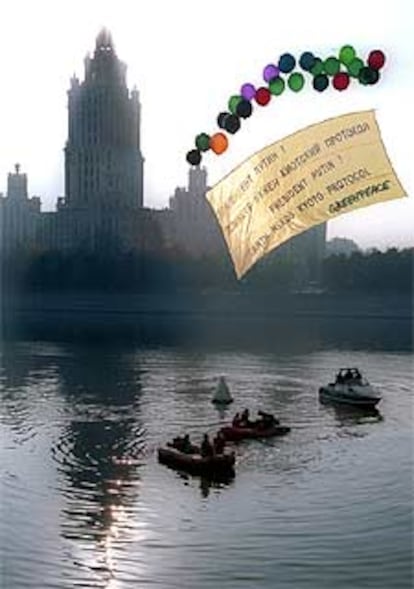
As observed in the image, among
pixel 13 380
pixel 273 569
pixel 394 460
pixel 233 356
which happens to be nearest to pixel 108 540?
pixel 273 569

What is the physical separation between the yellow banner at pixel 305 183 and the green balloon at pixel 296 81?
1.40 meters

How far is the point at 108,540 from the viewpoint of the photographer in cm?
3028

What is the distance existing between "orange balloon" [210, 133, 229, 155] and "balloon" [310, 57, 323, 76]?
2.08 metres

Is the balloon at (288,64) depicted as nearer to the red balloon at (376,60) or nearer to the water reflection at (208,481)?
the red balloon at (376,60)

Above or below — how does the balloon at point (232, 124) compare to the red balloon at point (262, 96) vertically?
below

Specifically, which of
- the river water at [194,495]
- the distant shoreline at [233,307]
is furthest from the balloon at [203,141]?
the distant shoreline at [233,307]

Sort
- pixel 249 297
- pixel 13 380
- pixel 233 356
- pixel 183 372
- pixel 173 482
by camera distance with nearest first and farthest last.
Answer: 1. pixel 173 482
2. pixel 13 380
3. pixel 183 372
4. pixel 233 356
5. pixel 249 297

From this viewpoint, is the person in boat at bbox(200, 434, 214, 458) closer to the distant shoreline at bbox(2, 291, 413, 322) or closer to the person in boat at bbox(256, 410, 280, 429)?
the person in boat at bbox(256, 410, 280, 429)

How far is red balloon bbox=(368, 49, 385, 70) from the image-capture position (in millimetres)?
14391

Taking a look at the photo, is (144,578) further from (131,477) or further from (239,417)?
(239,417)

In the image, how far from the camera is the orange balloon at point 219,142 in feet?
53.0

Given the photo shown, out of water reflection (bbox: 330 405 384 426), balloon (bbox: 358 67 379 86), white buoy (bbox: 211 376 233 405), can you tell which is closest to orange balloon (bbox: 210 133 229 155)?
balloon (bbox: 358 67 379 86)

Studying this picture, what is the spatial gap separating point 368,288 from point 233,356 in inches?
2872

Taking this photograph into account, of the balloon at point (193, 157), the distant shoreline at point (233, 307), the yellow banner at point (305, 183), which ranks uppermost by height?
the balloon at point (193, 157)
